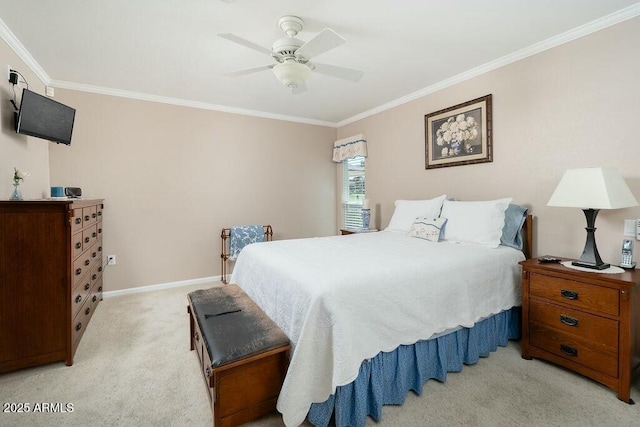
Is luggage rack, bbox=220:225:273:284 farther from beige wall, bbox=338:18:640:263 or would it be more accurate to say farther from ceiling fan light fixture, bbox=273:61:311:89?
beige wall, bbox=338:18:640:263

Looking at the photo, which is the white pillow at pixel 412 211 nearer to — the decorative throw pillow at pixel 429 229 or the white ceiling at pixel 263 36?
the decorative throw pillow at pixel 429 229

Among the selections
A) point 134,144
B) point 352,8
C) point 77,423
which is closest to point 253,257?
point 77,423

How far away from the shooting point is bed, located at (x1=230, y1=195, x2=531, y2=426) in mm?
1396

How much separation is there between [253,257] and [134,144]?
7.90 ft

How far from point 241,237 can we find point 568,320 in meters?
3.35

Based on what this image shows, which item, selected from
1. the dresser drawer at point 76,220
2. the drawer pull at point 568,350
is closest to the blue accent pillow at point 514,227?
the drawer pull at point 568,350

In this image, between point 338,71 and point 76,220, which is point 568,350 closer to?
point 338,71

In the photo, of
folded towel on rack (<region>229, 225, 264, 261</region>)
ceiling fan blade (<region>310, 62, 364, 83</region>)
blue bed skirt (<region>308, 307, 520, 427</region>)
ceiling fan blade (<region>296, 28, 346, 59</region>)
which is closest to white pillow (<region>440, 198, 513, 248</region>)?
blue bed skirt (<region>308, 307, 520, 427</region>)

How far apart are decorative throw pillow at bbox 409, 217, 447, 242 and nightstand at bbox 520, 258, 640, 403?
29.1 inches

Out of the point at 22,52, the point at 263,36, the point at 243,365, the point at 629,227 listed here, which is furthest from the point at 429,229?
the point at 22,52

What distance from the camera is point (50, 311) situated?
1969 mm

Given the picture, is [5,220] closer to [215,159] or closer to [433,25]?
[215,159]

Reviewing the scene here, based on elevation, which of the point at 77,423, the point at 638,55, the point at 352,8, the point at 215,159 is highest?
the point at 352,8

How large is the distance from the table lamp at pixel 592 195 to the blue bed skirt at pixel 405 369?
0.71m
